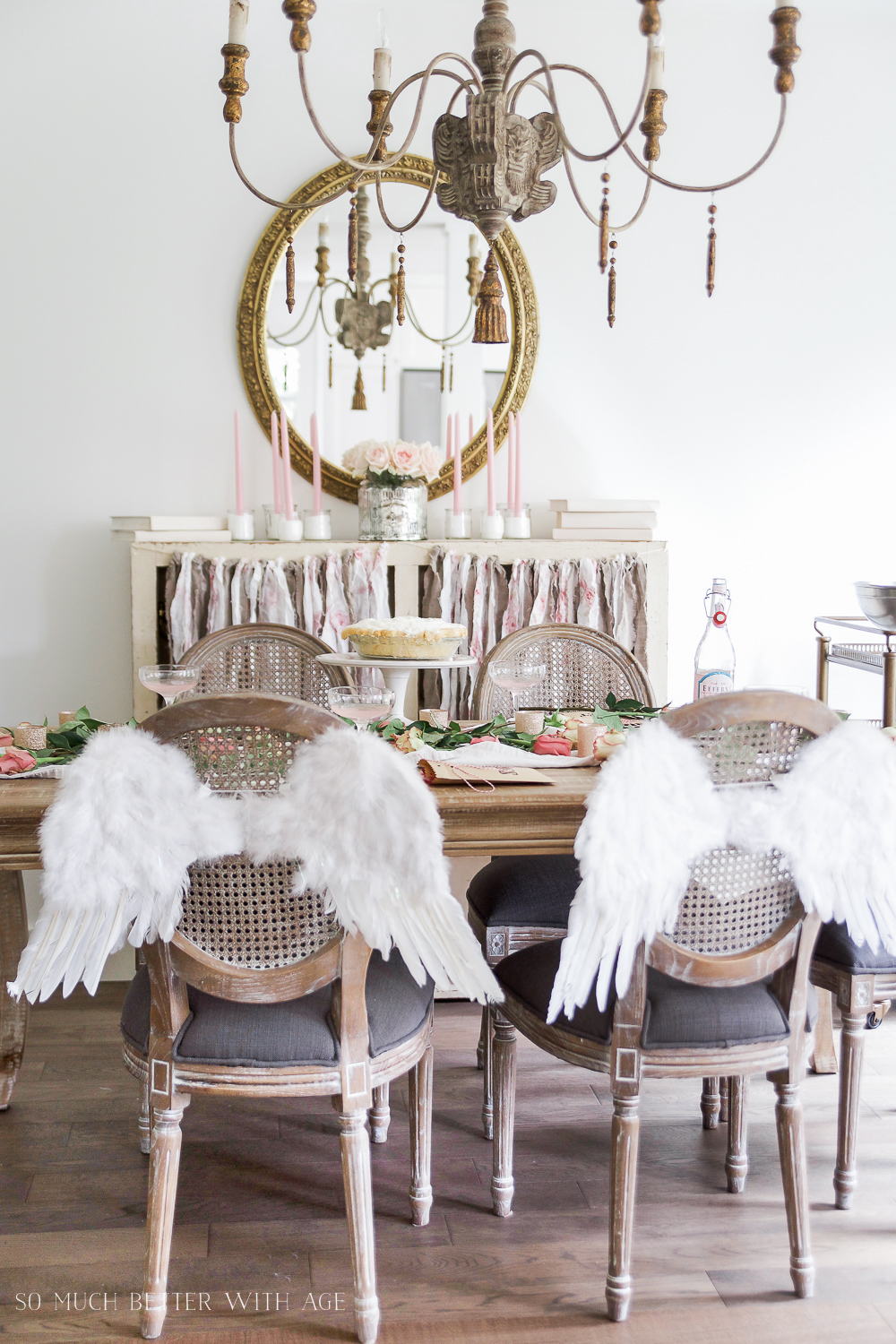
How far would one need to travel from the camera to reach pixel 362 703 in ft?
5.27

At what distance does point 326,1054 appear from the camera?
4.46 ft

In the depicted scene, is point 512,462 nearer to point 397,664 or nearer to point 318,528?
point 318,528

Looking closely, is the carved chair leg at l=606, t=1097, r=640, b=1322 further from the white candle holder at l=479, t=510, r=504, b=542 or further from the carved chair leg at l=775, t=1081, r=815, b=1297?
the white candle holder at l=479, t=510, r=504, b=542

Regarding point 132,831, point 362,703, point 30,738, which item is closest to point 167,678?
point 30,738

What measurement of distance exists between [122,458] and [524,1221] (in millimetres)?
2185

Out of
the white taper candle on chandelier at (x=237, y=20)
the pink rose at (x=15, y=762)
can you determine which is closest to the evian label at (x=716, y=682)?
the pink rose at (x=15, y=762)

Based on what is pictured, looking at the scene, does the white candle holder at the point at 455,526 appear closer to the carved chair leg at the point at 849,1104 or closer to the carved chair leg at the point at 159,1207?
the carved chair leg at the point at 849,1104

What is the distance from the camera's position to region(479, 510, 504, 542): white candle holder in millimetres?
2852

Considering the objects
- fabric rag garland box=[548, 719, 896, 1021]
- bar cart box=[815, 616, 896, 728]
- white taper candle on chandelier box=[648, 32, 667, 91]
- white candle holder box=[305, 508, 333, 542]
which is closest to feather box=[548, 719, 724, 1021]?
fabric rag garland box=[548, 719, 896, 1021]

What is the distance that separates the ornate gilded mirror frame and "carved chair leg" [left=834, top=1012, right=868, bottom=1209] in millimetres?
1867

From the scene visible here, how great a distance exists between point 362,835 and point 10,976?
1041mm

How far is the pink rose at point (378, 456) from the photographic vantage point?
2.75 meters

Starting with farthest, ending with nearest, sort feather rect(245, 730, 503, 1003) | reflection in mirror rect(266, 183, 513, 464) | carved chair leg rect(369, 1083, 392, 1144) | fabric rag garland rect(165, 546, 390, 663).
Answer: reflection in mirror rect(266, 183, 513, 464)
fabric rag garland rect(165, 546, 390, 663)
carved chair leg rect(369, 1083, 392, 1144)
feather rect(245, 730, 503, 1003)

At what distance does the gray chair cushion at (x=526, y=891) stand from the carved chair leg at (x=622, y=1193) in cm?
42
